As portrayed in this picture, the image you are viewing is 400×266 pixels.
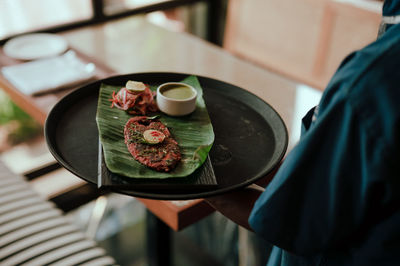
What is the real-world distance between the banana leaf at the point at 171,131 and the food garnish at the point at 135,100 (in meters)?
0.02

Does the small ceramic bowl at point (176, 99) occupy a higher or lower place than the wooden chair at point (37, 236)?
higher

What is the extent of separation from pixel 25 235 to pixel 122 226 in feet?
3.49

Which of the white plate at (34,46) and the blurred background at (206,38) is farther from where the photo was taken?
the blurred background at (206,38)

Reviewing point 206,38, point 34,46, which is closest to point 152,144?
point 34,46

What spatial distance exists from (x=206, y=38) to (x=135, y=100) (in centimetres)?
291

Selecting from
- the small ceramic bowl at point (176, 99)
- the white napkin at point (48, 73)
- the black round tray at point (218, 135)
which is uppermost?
the small ceramic bowl at point (176, 99)

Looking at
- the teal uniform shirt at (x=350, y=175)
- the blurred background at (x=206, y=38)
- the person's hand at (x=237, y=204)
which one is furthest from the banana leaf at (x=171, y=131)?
the blurred background at (x=206, y=38)

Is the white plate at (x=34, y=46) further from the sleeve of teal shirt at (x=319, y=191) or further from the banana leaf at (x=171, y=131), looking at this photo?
the sleeve of teal shirt at (x=319, y=191)

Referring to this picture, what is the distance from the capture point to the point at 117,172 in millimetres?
940

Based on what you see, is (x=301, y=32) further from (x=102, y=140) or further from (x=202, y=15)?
(x=102, y=140)

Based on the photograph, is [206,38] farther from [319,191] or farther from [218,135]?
[319,191]

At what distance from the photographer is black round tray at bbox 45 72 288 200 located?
3.36ft

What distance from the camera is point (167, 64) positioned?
2074mm

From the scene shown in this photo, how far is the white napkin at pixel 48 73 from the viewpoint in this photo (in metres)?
1.71
